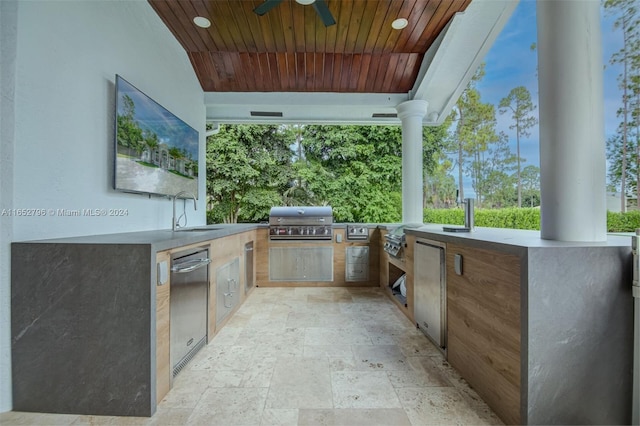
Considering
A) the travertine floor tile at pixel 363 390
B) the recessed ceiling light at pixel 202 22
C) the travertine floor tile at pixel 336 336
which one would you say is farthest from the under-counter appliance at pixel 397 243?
the recessed ceiling light at pixel 202 22

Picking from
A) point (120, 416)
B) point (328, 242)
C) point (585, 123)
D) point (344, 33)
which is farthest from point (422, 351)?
point (344, 33)

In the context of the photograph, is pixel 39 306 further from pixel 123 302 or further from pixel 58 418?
pixel 58 418

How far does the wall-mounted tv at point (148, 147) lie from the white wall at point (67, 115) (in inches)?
2.9

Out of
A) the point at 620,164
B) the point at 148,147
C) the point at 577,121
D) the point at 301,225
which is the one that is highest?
the point at 148,147

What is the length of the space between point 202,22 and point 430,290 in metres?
3.44

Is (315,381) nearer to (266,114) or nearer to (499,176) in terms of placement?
(266,114)

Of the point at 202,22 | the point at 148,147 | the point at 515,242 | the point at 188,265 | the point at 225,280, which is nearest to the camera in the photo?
the point at 515,242

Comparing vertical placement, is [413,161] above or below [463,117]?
below

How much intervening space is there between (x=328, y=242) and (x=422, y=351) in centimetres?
219

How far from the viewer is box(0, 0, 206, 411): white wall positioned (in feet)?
4.73

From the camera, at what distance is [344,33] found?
10.2 ft

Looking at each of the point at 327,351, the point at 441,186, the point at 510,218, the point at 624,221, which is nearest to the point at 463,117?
the point at 441,186

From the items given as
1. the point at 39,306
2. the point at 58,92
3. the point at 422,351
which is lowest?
the point at 422,351

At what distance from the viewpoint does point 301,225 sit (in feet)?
13.4
